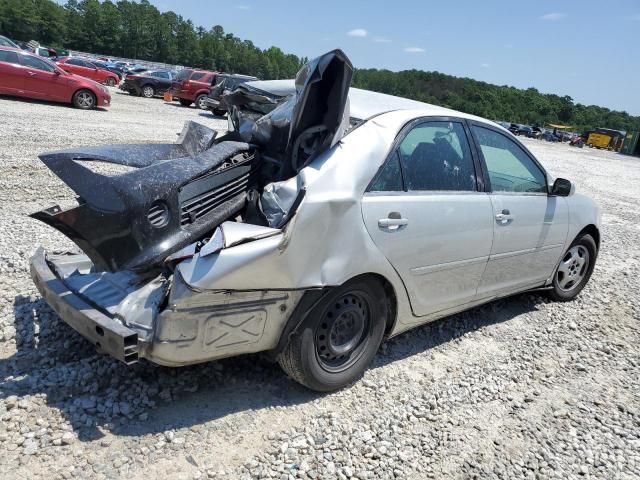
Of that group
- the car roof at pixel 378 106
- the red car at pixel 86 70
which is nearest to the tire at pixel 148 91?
the red car at pixel 86 70

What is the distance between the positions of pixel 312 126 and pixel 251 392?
169cm

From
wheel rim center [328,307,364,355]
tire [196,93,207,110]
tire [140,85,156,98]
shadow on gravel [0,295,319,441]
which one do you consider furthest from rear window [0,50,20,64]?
wheel rim center [328,307,364,355]

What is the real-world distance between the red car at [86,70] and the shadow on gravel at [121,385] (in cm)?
2714

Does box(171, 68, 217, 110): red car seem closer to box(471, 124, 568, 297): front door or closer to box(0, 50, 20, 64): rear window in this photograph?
box(0, 50, 20, 64): rear window

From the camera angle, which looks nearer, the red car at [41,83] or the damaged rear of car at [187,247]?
the damaged rear of car at [187,247]

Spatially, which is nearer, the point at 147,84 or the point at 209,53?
the point at 147,84

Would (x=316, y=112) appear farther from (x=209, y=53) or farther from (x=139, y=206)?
(x=209, y=53)

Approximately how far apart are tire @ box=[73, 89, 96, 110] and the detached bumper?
15.3 metres

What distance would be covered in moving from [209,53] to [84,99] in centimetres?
10985

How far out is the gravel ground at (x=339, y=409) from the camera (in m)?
2.62

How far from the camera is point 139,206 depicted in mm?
2791

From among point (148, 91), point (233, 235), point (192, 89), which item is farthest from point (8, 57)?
point (233, 235)

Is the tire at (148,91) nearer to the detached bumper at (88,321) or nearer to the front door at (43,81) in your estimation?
the front door at (43,81)

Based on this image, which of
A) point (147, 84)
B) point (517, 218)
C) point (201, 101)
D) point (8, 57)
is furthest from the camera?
point (147, 84)
